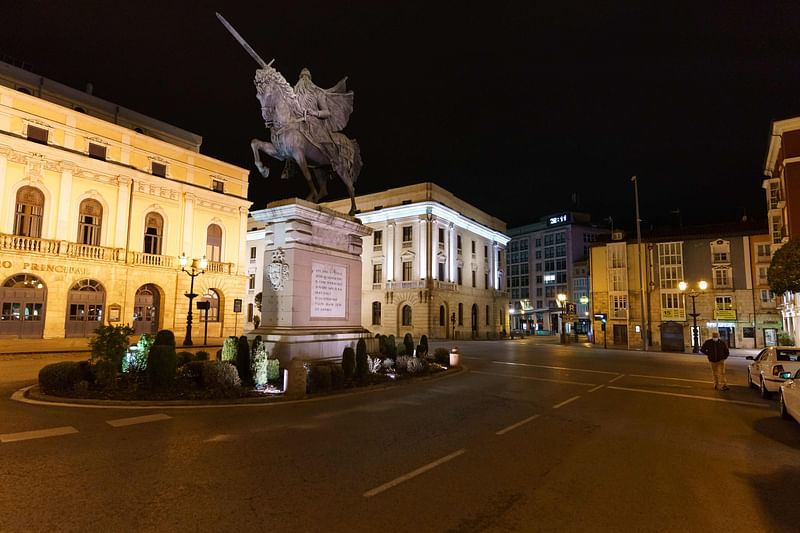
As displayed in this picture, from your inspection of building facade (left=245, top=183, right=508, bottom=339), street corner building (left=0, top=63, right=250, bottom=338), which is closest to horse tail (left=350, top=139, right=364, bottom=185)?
street corner building (left=0, top=63, right=250, bottom=338)

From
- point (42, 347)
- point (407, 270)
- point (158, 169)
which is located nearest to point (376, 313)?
point (407, 270)

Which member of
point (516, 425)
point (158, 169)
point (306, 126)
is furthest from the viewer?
point (158, 169)

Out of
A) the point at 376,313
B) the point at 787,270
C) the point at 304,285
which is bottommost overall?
the point at 376,313

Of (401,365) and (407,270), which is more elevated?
(407,270)

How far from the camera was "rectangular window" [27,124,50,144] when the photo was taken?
29516 millimetres

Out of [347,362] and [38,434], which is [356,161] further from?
[38,434]

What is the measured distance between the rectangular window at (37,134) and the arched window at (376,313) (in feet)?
124

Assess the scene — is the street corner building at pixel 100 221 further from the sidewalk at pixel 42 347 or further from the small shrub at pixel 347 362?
the small shrub at pixel 347 362

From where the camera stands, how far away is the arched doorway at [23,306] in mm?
27766

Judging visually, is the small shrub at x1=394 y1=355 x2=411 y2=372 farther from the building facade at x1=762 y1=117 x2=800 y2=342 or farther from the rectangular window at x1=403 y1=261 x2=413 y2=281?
the rectangular window at x1=403 y1=261 x2=413 y2=281

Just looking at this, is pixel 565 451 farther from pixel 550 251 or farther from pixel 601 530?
pixel 550 251

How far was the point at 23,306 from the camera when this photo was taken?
1120 inches

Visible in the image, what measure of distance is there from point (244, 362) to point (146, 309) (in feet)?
92.8

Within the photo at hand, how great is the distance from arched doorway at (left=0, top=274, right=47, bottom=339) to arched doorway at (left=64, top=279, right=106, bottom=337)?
61.4 inches
